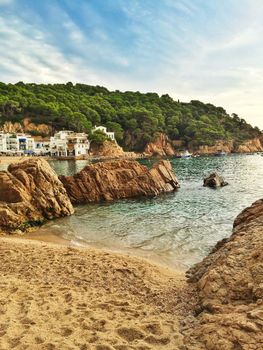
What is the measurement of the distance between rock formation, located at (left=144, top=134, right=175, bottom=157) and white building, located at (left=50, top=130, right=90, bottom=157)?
2501 cm

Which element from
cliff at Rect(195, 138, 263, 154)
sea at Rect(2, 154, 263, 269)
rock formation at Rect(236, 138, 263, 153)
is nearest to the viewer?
sea at Rect(2, 154, 263, 269)

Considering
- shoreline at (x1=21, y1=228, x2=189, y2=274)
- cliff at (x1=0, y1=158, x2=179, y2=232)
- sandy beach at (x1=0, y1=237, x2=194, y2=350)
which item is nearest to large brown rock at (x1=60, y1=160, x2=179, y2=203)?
cliff at (x1=0, y1=158, x2=179, y2=232)

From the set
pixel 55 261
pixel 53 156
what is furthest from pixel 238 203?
pixel 53 156

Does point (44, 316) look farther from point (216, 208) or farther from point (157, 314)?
point (216, 208)

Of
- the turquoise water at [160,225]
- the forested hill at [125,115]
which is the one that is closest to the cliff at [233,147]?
the forested hill at [125,115]

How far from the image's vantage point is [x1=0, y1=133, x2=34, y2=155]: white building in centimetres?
10456

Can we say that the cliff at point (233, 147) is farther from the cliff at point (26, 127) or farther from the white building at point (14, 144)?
the white building at point (14, 144)

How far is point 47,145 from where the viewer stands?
4407 inches

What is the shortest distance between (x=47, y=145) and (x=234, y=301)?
364 ft

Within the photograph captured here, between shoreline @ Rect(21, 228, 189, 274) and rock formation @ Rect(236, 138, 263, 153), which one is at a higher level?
rock formation @ Rect(236, 138, 263, 153)

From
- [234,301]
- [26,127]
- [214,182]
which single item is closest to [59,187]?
[234,301]

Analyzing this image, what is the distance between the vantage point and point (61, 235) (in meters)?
17.1

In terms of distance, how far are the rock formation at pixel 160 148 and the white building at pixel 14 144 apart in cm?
4287

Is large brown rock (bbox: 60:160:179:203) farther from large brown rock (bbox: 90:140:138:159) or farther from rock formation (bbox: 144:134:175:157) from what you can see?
rock formation (bbox: 144:134:175:157)
